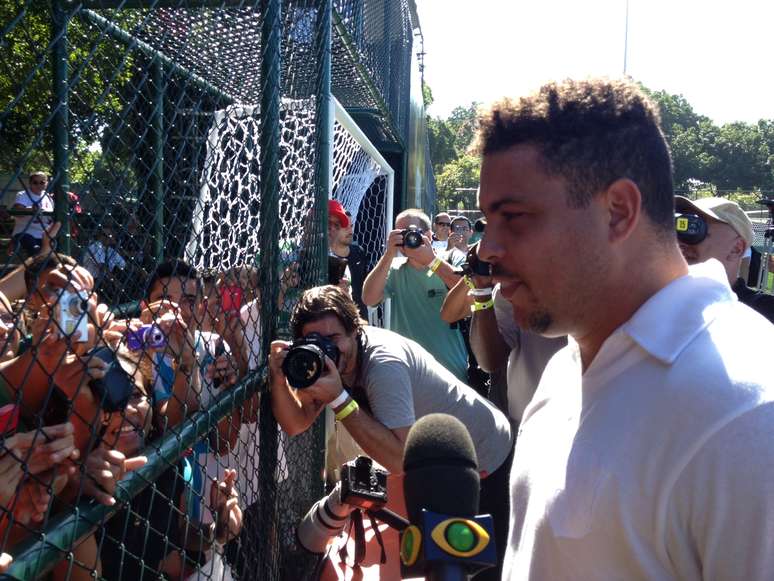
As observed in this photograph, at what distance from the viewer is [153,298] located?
10.7 ft

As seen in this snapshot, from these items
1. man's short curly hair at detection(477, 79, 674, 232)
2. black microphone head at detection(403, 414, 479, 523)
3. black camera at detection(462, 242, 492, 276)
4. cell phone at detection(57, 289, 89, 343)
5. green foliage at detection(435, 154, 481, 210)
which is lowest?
green foliage at detection(435, 154, 481, 210)

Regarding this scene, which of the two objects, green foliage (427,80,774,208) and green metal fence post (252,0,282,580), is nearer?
green metal fence post (252,0,282,580)

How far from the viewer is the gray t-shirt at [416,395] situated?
2760mm

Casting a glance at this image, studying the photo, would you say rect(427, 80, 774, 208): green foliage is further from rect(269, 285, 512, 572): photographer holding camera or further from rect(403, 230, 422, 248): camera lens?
rect(269, 285, 512, 572): photographer holding camera

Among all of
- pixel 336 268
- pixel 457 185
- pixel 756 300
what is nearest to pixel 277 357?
pixel 336 268

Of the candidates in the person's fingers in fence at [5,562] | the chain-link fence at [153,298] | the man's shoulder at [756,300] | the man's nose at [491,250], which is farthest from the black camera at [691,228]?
the person's fingers in fence at [5,562]

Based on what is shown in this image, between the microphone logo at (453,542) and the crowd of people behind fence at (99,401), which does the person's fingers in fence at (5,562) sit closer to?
the crowd of people behind fence at (99,401)

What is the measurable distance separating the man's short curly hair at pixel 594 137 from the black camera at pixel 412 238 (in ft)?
10.8

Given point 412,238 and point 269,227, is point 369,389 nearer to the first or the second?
point 269,227

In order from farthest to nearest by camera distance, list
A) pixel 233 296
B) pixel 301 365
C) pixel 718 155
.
→ pixel 718 155
pixel 233 296
pixel 301 365

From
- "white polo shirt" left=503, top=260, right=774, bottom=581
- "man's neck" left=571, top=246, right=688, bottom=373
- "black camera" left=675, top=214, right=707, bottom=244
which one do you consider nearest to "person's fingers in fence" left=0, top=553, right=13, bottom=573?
"white polo shirt" left=503, top=260, right=774, bottom=581

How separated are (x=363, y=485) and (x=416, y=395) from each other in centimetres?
84

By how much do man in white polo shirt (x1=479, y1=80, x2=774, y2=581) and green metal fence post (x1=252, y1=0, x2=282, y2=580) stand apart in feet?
4.36

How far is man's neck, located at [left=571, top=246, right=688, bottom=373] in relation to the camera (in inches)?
49.0
